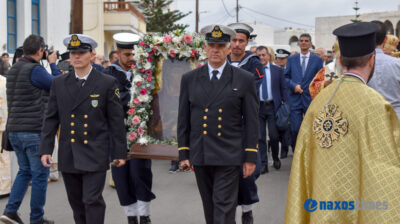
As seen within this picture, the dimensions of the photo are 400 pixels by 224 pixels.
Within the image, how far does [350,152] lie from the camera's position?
3537mm

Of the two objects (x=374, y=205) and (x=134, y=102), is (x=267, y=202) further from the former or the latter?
(x=374, y=205)

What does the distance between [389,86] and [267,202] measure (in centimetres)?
306

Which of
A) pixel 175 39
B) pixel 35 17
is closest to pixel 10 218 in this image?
pixel 175 39

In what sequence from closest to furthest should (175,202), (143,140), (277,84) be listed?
(143,140) → (175,202) → (277,84)

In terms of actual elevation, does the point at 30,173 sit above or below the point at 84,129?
below

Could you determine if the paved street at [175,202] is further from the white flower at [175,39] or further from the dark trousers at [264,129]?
the white flower at [175,39]

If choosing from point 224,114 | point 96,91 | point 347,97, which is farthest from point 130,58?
point 347,97

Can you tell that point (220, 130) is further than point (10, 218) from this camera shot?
No

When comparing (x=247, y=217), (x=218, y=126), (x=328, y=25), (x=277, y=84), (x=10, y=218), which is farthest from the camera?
(x=328, y=25)

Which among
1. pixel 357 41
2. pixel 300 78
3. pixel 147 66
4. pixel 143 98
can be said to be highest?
pixel 357 41

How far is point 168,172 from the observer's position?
34.8 ft

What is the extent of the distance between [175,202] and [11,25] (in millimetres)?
10908

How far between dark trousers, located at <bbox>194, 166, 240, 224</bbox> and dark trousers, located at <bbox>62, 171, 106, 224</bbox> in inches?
38.0

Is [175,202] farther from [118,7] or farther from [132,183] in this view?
[118,7]
